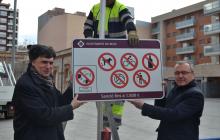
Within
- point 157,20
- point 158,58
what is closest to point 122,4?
point 158,58

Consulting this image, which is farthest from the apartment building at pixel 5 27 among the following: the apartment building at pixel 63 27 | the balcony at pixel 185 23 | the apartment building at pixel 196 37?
the balcony at pixel 185 23

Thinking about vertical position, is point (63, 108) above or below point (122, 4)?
below

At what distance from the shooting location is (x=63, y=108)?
3.12 metres

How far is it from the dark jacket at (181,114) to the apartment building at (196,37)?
52.1 meters

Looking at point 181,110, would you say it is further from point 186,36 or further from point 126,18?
point 186,36

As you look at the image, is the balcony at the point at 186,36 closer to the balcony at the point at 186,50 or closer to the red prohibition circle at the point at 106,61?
the balcony at the point at 186,50

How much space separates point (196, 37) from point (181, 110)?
65.7 m

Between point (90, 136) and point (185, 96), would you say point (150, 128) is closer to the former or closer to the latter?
point (90, 136)

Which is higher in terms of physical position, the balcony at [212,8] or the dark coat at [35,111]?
the balcony at [212,8]

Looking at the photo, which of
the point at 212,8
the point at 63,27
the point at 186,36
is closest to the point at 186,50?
the point at 186,36

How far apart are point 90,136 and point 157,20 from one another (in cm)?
7307

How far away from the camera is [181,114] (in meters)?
3.51

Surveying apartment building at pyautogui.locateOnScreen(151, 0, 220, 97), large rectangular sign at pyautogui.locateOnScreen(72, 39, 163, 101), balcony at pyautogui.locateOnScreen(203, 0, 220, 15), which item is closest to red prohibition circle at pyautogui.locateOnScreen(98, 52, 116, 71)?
large rectangular sign at pyautogui.locateOnScreen(72, 39, 163, 101)

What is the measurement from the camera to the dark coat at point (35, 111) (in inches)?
117
